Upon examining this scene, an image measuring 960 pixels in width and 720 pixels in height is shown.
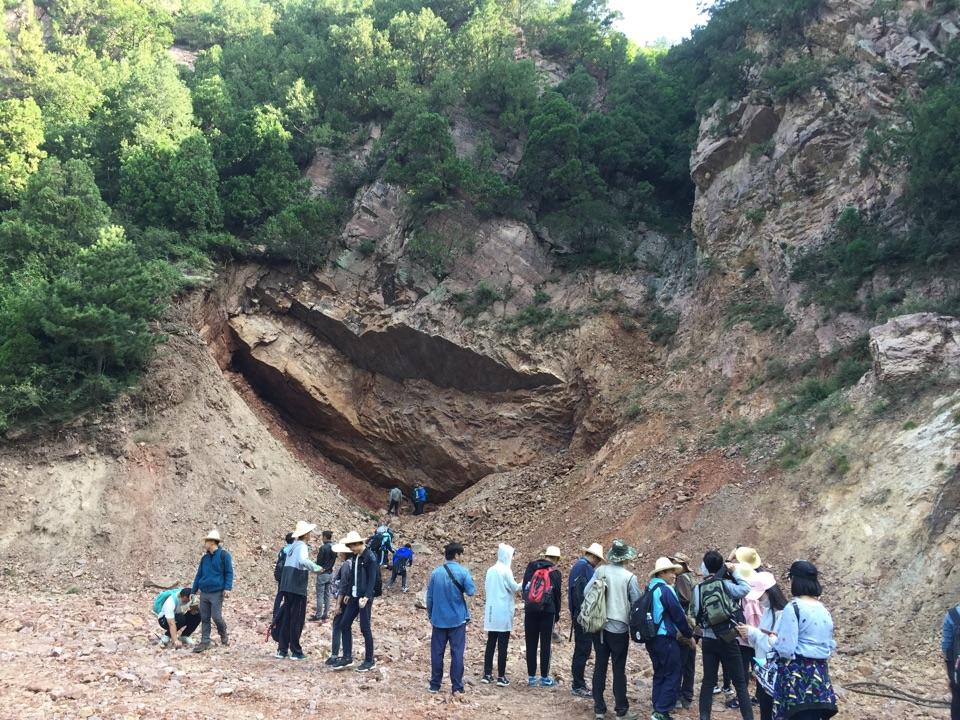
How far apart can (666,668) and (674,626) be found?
0.40m

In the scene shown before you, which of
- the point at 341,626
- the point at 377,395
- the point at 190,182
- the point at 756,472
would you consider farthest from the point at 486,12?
the point at 341,626

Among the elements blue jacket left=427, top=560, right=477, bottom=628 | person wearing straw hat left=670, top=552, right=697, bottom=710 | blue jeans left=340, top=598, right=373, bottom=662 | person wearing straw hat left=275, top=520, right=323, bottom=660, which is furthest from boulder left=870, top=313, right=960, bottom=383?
person wearing straw hat left=275, top=520, right=323, bottom=660

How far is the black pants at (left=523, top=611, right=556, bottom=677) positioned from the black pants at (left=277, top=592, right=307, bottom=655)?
2.66 m

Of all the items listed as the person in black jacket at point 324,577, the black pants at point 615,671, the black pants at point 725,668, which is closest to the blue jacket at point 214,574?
the person in black jacket at point 324,577

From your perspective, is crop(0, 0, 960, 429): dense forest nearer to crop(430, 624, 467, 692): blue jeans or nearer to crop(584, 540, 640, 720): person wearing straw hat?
crop(584, 540, 640, 720): person wearing straw hat

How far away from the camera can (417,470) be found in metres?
20.8

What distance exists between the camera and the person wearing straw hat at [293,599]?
8305 mm

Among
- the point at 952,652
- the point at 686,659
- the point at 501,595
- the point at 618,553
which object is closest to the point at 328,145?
the point at 501,595

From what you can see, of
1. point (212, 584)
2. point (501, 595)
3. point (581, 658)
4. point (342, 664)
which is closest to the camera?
point (581, 658)

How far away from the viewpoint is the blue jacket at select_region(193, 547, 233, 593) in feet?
28.6

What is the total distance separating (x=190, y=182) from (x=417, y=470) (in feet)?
35.9

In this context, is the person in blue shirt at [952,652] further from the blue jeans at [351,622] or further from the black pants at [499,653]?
the blue jeans at [351,622]

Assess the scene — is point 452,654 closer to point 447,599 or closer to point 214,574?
point 447,599

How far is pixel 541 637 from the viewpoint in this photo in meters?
7.72
